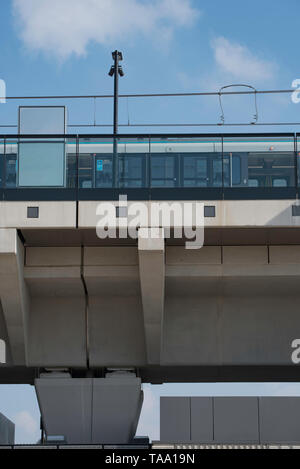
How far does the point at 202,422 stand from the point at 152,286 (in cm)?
405

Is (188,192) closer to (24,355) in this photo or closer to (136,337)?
(136,337)

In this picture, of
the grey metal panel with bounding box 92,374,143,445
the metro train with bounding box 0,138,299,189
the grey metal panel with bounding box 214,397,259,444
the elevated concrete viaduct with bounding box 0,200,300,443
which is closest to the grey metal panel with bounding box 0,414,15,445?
the elevated concrete viaduct with bounding box 0,200,300,443

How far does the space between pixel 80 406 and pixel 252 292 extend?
599 centimetres

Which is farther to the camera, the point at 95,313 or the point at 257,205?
the point at 95,313

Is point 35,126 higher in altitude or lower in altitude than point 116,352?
higher

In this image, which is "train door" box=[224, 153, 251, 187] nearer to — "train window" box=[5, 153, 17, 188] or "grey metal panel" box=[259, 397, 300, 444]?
"train window" box=[5, 153, 17, 188]

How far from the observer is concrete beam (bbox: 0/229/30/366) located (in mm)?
26328

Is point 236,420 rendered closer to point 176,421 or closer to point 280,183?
point 176,421

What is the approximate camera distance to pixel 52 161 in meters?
26.9

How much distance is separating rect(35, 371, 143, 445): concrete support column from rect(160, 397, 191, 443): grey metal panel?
1219 mm

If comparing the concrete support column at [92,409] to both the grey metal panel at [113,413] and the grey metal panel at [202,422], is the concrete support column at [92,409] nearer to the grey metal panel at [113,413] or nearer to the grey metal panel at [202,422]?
the grey metal panel at [113,413]

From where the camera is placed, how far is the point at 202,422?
1077 inches

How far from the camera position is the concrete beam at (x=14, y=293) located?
2633cm

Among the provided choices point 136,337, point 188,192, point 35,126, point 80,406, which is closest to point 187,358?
point 136,337
